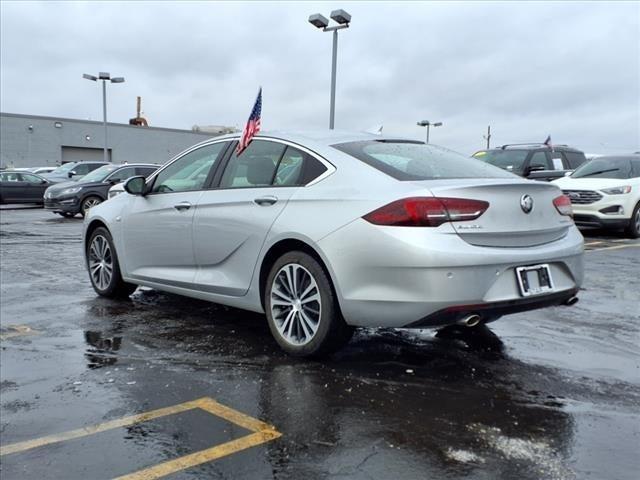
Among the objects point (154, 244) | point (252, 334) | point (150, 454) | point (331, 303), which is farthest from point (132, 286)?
point (150, 454)

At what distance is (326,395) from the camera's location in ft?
12.3

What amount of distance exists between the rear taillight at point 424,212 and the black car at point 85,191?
15.5 meters

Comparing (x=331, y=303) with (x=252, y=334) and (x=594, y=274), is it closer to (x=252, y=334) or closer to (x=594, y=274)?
(x=252, y=334)

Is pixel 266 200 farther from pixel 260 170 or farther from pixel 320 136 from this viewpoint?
pixel 320 136

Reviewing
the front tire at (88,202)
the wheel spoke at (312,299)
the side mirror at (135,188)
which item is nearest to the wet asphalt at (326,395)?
the wheel spoke at (312,299)

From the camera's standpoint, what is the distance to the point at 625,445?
3.07 meters

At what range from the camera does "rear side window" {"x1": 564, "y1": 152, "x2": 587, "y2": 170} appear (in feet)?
54.5

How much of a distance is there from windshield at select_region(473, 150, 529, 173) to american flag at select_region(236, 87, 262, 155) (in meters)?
10.6

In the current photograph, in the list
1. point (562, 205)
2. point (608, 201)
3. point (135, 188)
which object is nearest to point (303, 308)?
point (562, 205)

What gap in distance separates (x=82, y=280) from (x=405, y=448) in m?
5.57

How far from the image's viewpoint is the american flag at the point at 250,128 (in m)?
5.21

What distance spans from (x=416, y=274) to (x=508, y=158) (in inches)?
492

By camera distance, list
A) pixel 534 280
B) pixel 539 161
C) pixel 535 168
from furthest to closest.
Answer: pixel 539 161, pixel 535 168, pixel 534 280

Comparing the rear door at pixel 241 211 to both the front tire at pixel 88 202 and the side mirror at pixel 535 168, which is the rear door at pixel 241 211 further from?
the front tire at pixel 88 202
